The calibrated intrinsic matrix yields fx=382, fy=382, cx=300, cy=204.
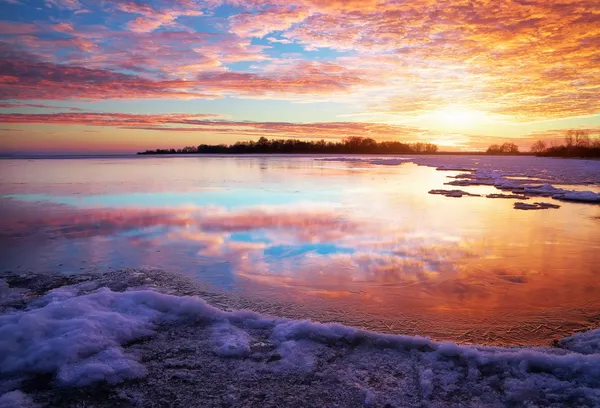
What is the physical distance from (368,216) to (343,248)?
321cm

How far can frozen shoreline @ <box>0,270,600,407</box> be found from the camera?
8.91 ft

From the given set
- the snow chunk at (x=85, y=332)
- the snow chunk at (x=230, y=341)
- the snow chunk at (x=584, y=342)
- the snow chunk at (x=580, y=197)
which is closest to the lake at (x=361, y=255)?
the snow chunk at (x=584, y=342)

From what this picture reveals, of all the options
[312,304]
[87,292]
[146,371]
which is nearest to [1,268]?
[87,292]

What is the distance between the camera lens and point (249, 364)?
3150 mm

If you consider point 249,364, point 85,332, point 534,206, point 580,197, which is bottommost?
point 249,364

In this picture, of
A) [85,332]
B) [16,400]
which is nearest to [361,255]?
[85,332]

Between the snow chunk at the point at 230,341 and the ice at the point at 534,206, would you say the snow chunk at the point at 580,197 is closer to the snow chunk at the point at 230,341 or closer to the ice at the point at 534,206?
the ice at the point at 534,206

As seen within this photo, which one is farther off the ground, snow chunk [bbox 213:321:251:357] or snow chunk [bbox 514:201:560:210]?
snow chunk [bbox 514:201:560:210]

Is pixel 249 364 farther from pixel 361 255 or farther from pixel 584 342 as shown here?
pixel 361 255

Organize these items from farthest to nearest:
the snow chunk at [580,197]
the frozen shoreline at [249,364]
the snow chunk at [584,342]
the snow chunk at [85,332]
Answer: the snow chunk at [580,197] < the snow chunk at [584,342] < the snow chunk at [85,332] < the frozen shoreline at [249,364]

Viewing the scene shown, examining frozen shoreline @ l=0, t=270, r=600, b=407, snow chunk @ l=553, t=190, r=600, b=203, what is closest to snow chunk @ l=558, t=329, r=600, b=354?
frozen shoreline @ l=0, t=270, r=600, b=407

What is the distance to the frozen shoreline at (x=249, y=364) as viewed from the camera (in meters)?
2.71

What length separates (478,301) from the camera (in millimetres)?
4406

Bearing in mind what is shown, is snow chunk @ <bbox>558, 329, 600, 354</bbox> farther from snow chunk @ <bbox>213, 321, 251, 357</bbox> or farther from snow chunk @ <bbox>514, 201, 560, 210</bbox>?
snow chunk @ <bbox>514, 201, 560, 210</bbox>
